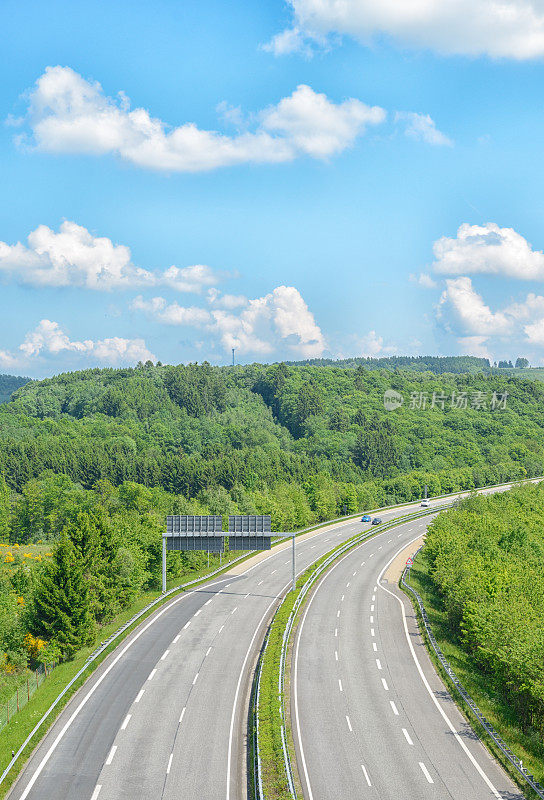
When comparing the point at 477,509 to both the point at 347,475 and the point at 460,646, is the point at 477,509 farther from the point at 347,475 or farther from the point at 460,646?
the point at 347,475

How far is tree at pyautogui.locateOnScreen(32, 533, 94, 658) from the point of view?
50531 millimetres

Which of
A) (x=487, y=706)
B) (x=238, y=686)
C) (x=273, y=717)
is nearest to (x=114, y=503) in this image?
(x=238, y=686)

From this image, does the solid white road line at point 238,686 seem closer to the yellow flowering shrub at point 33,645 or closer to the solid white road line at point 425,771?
the solid white road line at point 425,771

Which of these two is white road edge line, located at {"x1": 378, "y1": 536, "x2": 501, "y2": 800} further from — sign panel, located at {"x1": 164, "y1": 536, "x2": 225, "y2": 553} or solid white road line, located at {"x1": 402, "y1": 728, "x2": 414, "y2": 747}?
sign panel, located at {"x1": 164, "y1": 536, "x2": 225, "y2": 553}

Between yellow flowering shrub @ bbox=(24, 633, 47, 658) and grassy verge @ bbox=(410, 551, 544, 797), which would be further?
yellow flowering shrub @ bbox=(24, 633, 47, 658)

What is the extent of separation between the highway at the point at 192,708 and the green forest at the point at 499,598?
6274mm

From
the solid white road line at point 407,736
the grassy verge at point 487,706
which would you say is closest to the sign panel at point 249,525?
the grassy verge at point 487,706

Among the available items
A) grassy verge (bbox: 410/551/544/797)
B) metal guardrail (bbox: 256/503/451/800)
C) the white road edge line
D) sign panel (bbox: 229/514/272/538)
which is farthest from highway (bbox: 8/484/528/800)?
sign panel (bbox: 229/514/272/538)

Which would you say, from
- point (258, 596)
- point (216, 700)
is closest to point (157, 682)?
point (216, 700)

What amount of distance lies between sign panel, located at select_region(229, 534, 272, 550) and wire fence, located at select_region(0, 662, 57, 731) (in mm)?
26554

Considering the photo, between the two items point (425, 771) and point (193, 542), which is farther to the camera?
point (193, 542)

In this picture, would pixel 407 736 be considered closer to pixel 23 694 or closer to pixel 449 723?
pixel 449 723

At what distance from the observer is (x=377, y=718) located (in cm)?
3966

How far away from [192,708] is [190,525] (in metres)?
30.3
